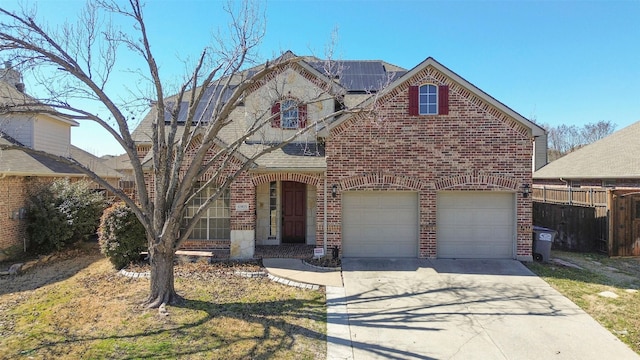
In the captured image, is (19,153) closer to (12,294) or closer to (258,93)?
(12,294)

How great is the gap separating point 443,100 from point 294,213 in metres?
5.97

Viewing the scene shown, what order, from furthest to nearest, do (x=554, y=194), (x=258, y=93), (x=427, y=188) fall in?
(x=554, y=194)
(x=258, y=93)
(x=427, y=188)

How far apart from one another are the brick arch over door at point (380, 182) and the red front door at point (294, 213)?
7.53ft

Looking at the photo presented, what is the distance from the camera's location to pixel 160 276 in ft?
22.4

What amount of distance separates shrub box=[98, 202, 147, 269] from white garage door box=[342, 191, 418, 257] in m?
5.77

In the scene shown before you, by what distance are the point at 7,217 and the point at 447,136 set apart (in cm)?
1398

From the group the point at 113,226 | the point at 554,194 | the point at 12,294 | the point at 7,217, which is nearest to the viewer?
the point at 12,294

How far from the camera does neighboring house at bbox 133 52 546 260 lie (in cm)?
1021

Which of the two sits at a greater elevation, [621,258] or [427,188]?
[427,188]

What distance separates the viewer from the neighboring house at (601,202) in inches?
430

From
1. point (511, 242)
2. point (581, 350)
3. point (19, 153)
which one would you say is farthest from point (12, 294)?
point (511, 242)

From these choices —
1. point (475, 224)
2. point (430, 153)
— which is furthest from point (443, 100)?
point (475, 224)

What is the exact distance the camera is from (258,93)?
39.9 ft

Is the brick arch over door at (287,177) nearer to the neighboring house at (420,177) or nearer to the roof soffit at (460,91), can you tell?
the neighboring house at (420,177)
